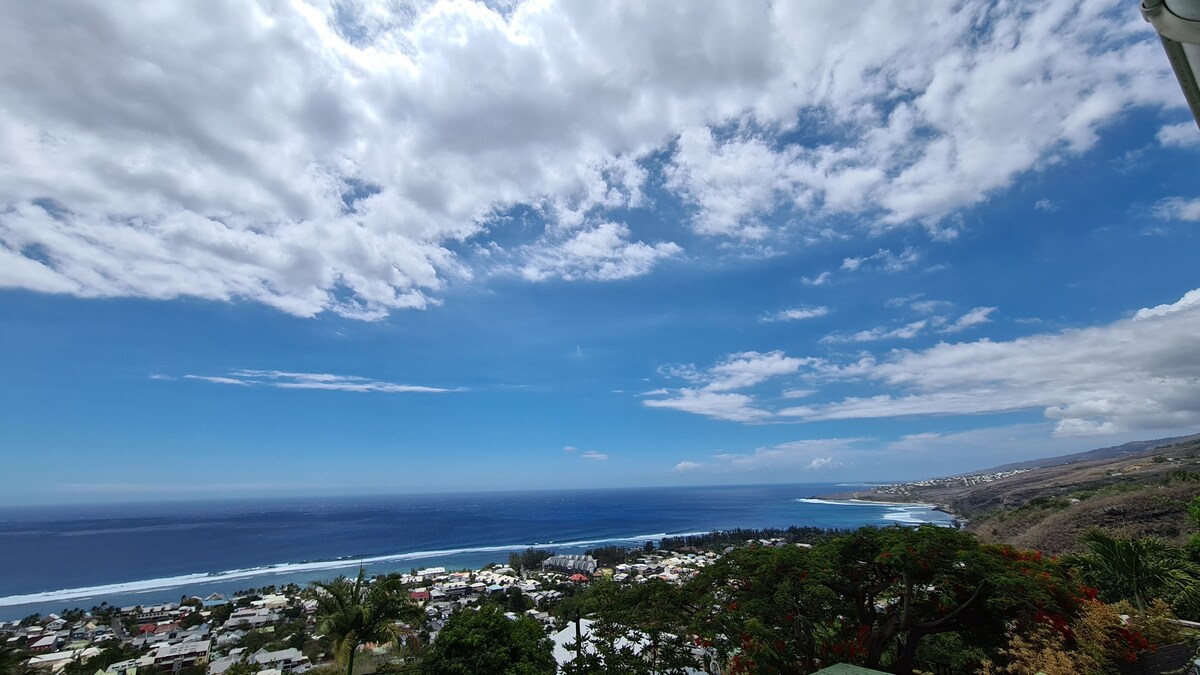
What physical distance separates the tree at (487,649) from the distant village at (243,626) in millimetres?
4622

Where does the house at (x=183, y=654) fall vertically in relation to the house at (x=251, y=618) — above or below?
above

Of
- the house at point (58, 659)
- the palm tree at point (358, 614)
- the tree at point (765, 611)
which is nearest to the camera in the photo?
the tree at point (765, 611)

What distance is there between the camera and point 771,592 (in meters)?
10.3

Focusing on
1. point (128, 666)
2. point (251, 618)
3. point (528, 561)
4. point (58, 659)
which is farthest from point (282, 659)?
point (528, 561)

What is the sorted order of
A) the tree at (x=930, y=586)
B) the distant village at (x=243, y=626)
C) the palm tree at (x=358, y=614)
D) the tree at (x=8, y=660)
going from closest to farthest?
the tree at (x=8, y=660) < the tree at (x=930, y=586) < the palm tree at (x=358, y=614) < the distant village at (x=243, y=626)

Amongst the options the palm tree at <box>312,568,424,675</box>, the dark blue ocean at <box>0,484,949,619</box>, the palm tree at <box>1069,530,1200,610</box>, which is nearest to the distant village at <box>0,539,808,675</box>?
the palm tree at <box>312,568,424,675</box>

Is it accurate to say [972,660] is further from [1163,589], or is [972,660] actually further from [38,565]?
[38,565]

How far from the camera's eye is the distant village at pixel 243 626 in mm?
20438

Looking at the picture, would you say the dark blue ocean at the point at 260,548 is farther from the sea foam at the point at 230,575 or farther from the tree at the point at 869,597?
the tree at the point at 869,597

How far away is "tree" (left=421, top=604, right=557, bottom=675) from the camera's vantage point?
838cm

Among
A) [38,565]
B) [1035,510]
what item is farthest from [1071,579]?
[38,565]

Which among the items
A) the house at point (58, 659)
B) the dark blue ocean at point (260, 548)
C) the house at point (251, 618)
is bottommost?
the dark blue ocean at point (260, 548)

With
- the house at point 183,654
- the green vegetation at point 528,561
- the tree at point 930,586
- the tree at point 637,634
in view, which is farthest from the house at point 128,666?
the green vegetation at point 528,561

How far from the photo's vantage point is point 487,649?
855 centimetres
